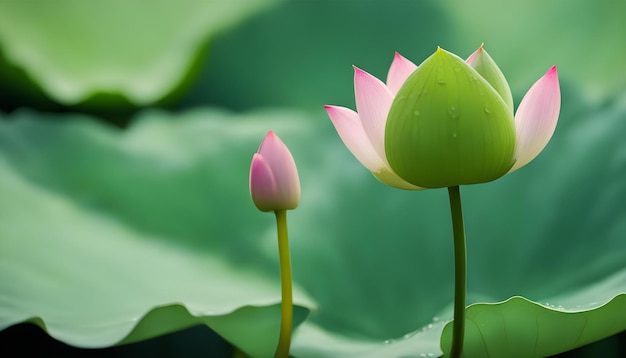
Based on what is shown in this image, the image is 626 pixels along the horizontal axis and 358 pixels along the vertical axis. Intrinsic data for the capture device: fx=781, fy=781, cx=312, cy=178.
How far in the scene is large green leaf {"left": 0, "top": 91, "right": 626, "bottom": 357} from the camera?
0.57m

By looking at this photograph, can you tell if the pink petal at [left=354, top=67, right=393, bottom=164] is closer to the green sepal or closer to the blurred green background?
the green sepal

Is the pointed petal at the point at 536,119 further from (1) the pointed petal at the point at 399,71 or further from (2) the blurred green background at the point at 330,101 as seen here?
(2) the blurred green background at the point at 330,101

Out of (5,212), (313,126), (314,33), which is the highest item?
(314,33)

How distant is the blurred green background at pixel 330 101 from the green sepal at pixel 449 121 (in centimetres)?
25

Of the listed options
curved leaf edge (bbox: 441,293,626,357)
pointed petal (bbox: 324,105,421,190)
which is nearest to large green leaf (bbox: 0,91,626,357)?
curved leaf edge (bbox: 441,293,626,357)

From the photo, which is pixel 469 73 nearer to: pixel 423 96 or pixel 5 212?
pixel 423 96

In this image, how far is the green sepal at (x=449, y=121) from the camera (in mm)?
399

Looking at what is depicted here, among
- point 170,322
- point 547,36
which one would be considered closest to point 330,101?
point 547,36

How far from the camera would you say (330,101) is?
3.08 feet

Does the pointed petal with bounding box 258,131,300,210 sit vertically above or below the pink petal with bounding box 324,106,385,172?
below

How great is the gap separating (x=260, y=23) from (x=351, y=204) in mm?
368

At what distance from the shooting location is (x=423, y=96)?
1.32 ft

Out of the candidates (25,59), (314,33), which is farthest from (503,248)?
(25,59)

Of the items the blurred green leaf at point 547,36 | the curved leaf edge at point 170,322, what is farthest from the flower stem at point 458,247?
the blurred green leaf at point 547,36
